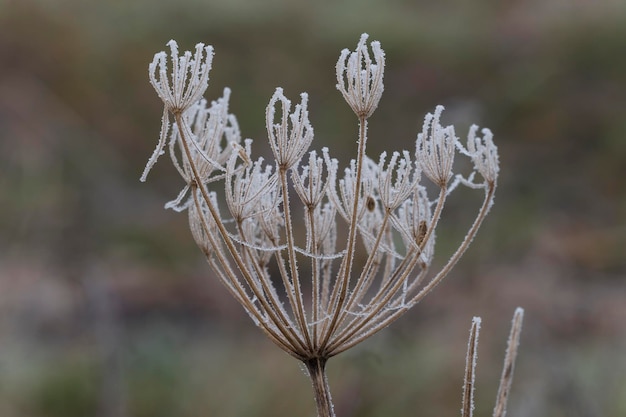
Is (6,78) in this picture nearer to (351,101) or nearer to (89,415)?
(89,415)

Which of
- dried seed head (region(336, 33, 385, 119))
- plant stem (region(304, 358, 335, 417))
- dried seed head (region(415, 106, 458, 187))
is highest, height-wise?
dried seed head (region(336, 33, 385, 119))

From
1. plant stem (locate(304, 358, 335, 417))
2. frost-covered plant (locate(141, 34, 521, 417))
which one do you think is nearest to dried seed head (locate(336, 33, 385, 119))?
frost-covered plant (locate(141, 34, 521, 417))

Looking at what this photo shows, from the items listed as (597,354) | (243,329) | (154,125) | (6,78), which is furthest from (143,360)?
(6,78)

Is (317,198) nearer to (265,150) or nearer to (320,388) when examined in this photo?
(320,388)

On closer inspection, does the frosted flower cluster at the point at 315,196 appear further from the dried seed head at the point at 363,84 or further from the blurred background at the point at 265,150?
the blurred background at the point at 265,150

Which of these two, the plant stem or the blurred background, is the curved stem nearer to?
the plant stem

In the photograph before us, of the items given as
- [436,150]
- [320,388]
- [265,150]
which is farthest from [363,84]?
[265,150]
